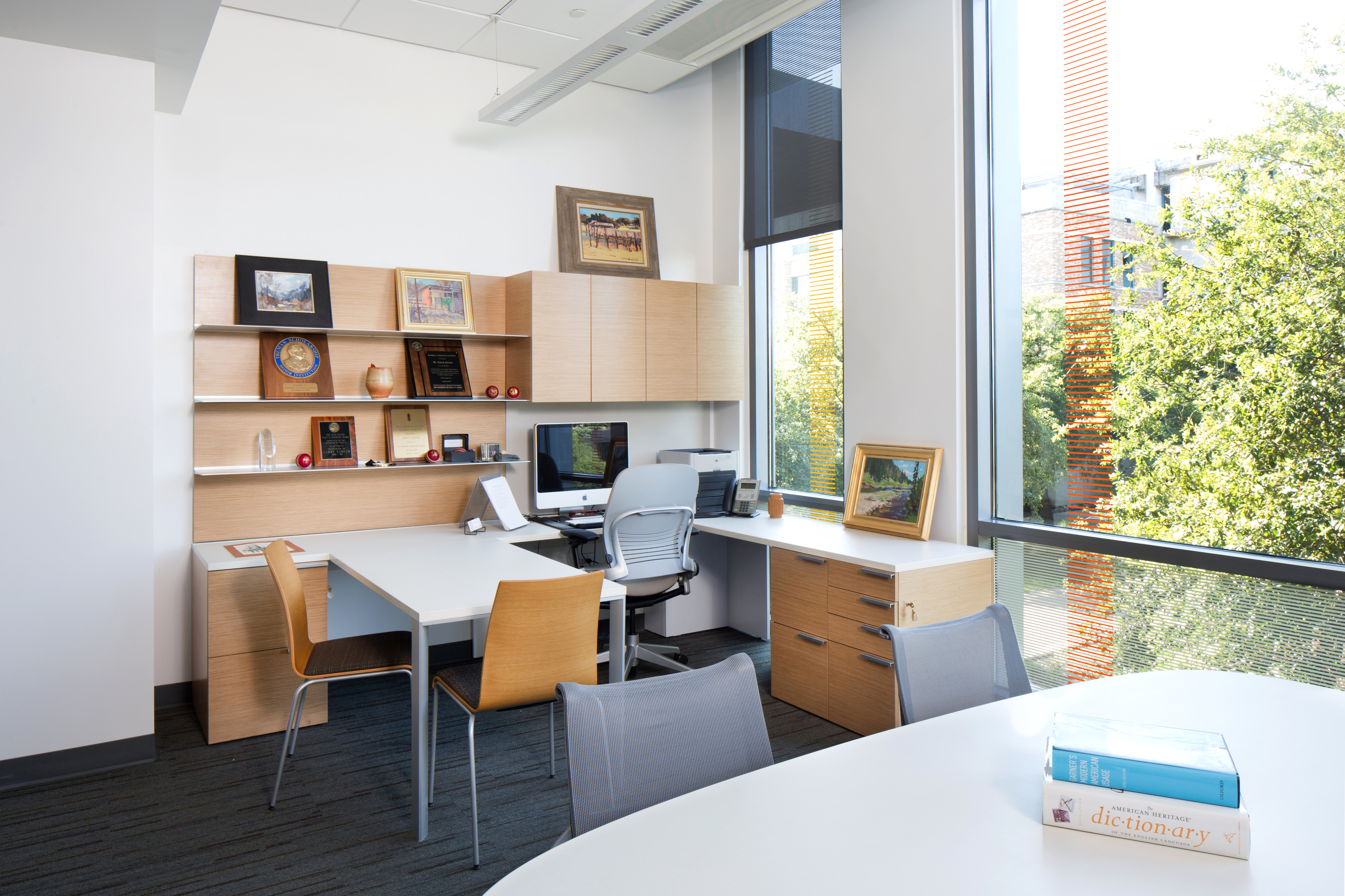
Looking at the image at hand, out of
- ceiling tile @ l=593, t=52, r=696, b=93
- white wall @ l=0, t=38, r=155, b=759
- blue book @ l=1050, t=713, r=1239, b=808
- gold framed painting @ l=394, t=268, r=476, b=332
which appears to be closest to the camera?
blue book @ l=1050, t=713, r=1239, b=808

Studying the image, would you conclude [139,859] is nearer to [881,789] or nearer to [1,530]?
[1,530]

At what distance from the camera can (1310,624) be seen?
2.84m

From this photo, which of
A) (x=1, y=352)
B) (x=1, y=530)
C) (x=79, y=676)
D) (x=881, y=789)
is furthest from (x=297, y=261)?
(x=881, y=789)

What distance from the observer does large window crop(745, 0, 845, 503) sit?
4.86 m

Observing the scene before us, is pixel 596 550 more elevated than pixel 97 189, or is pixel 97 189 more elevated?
pixel 97 189

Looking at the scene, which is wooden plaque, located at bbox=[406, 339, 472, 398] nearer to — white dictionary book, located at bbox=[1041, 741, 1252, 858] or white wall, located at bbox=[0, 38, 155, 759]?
white wall, located at bbox=[0, 38, 155, 759]

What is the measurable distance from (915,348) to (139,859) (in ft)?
12.2

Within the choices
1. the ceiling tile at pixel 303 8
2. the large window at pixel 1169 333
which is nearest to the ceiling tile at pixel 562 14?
the ceiling tile at pixel 303 8

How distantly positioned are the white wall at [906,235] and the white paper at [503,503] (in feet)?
6.03

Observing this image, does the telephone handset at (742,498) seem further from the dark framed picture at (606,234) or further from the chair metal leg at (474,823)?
the chair metal leg at (474,823)

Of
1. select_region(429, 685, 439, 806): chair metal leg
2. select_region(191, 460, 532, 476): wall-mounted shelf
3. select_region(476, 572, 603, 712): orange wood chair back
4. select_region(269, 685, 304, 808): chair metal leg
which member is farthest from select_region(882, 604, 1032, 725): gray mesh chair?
select_region(191, 460, 532, 476): wall-mounted shelf

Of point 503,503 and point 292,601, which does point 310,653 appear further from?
point 503,503

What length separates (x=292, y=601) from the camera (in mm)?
3119

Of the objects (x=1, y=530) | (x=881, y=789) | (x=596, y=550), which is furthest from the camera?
(x=596, y=550)
